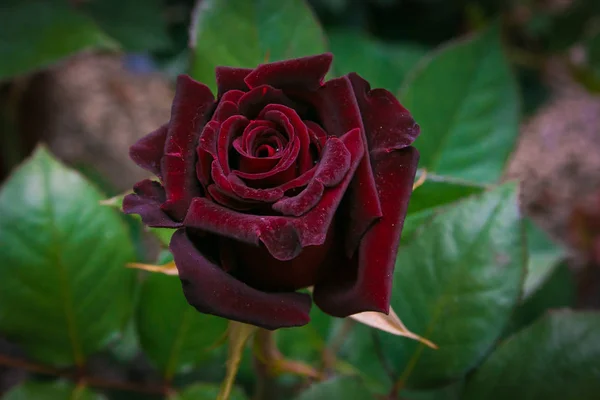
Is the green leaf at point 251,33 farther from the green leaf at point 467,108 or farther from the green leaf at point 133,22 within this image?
the green leaf at point 133,22

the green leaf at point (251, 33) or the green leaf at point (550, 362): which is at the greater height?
the green leaf at point (251, 33)

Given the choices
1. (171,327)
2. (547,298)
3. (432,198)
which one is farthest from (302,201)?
(547,298)

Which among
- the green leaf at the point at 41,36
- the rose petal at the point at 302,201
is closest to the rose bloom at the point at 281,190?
the rose petal at the point at 302,201

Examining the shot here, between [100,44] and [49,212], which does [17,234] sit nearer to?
[49,212]

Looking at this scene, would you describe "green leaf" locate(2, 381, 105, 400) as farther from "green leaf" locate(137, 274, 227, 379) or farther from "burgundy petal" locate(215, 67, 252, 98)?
"burgundy petal" locate(215, 67, 252, 98)

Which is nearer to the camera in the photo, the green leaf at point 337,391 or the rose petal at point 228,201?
the rose petal at point 228,201

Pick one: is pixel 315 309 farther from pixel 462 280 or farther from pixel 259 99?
pixel 259 99
